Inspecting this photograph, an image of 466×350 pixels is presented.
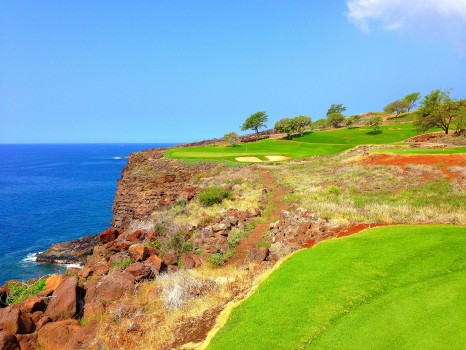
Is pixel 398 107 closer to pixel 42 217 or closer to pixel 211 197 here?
pixel 211 197

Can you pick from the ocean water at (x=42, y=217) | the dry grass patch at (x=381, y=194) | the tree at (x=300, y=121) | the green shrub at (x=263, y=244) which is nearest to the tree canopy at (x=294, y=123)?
the tree at (x=300, y=121)

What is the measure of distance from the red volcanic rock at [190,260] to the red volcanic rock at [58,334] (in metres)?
5.44

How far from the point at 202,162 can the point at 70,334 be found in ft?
113

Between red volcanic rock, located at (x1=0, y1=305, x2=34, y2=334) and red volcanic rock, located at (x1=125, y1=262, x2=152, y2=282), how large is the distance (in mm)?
3721

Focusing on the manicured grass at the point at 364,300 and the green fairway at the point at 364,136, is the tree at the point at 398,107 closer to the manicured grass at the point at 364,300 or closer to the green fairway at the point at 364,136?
the green fairway at the point at 364,136

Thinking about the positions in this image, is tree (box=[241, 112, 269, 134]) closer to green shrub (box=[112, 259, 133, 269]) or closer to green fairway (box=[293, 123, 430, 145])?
green fairway (box=[293, 123, 430, 145])

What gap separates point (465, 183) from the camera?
20.0 meters

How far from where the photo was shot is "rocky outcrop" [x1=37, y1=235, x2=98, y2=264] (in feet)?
108

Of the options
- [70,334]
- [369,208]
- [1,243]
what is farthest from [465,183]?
[1,243]

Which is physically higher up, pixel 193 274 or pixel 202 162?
pixel 202 162

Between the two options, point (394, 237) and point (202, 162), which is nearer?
point (394, 237)

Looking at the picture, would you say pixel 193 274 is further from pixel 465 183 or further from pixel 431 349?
pixel 465 183

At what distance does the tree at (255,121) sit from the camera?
302 ft

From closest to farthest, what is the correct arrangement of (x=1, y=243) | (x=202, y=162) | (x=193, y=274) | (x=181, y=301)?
(x=181, y=301) → (x=193, y=274) → (x=1, y=243) → (x=202, y=162)
